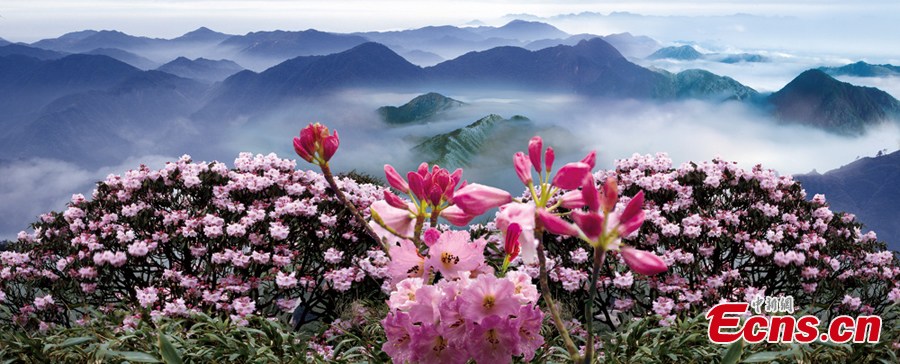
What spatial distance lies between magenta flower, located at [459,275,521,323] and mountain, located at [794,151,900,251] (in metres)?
31.8

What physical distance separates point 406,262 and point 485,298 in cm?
25

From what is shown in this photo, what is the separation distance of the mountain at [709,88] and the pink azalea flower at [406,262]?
1780 inches

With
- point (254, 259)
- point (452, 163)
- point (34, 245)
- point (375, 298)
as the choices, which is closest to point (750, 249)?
point (375, 298)

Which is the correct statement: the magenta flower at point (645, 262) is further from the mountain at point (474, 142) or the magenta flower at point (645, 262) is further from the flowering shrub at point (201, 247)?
the mountain at point (474, 142)

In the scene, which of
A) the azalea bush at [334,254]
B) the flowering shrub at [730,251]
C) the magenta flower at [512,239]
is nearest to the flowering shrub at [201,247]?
the azalea bush at [334,254]

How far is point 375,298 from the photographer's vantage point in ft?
17.5

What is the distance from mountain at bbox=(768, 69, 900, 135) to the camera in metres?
49.7

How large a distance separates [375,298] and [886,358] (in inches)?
132

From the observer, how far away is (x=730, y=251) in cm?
569

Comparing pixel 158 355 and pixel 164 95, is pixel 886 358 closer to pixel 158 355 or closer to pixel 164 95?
pixel 158 355

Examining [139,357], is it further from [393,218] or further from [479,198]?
[479,198]

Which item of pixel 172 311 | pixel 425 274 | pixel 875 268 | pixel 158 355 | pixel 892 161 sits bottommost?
pixel 892 161

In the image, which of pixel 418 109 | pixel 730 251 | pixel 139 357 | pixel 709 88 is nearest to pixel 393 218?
pixel 139 357

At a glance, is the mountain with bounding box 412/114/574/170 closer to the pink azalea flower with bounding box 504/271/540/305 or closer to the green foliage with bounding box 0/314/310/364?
the green foliage with bounding box 0/314/310/364
